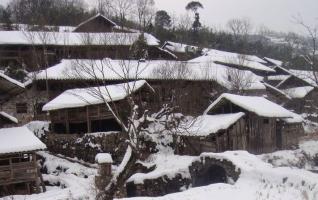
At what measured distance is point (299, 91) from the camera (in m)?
52.9

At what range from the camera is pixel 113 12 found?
66938 millimetres

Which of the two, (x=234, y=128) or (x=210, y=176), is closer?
(x=210, y=176)

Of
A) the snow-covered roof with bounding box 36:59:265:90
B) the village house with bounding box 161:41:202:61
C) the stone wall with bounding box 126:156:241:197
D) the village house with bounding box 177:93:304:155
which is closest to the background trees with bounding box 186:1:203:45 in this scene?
the village house with bounding box 161:41:202:61

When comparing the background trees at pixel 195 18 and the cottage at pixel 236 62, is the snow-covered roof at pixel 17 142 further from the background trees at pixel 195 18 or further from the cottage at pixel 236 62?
the background trees at pixel 195 18

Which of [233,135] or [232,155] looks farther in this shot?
[233,135]

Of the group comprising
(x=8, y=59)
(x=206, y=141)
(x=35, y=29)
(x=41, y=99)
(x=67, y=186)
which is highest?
(x=35, y=29)

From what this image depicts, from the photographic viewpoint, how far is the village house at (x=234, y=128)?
29.3 metres

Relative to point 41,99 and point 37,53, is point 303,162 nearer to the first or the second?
point 41,99

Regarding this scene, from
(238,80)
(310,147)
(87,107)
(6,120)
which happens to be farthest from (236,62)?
(6,120)

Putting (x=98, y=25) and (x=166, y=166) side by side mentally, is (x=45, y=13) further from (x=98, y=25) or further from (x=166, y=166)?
(x=166, y=166)

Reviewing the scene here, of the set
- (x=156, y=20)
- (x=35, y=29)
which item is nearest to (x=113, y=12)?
(x=156, y=20)

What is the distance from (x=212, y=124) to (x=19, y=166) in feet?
44.6

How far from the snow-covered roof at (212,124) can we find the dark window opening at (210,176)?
14.7ft

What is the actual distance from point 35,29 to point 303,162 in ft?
106
